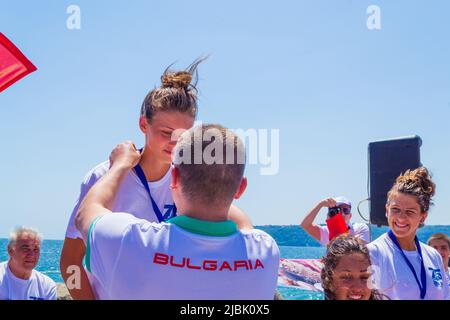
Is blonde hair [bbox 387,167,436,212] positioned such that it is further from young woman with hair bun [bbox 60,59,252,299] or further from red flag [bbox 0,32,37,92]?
red flag [bbox 0,32,37,92]

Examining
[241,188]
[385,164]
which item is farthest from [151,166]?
[385,164]

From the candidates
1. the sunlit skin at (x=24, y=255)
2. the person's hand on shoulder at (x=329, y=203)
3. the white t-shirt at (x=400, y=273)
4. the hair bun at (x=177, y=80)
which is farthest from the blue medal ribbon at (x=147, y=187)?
the sunlit skin at (x=24, y=255)

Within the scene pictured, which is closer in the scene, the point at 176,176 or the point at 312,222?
the point at 176,176

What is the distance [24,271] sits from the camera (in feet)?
19.3

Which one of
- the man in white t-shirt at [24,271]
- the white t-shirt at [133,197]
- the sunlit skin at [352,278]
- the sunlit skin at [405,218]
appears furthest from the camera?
the man in white t-shirt at [24,271]

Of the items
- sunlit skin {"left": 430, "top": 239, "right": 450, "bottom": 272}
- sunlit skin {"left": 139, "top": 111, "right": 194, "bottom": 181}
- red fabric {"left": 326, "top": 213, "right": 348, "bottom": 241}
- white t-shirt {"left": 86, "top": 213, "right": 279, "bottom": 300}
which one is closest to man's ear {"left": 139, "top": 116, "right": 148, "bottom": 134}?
sunlit skin {"left": 139, "top": 111, "right": 194, "bottom": 181}

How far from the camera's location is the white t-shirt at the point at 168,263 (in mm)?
1532

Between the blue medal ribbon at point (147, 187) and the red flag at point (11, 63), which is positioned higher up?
the red flag at point (11, 63)

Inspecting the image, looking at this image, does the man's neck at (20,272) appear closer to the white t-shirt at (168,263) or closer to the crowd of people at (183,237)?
the crowd of people at (183,237)

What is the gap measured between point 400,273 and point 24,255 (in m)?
4.54

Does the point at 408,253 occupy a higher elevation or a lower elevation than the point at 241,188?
lower

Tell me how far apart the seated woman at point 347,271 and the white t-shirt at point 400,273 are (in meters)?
0.20

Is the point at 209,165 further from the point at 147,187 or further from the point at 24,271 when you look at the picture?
the point at 24,271
